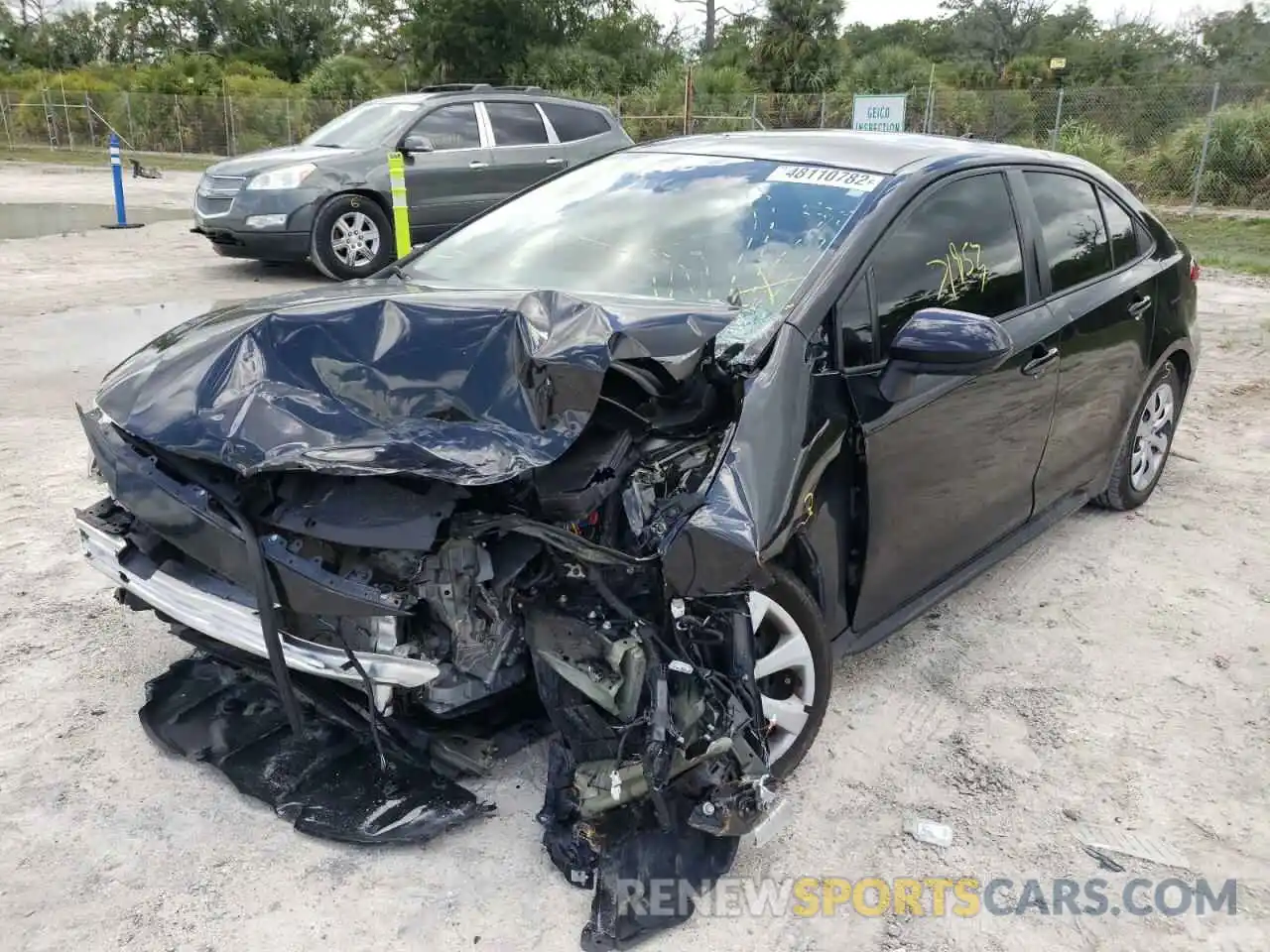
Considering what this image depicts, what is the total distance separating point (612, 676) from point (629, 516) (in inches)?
15.9

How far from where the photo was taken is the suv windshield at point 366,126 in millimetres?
9984

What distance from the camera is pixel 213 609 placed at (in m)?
2.49

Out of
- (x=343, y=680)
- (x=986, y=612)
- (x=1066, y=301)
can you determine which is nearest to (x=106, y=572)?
(x=343, y=680)

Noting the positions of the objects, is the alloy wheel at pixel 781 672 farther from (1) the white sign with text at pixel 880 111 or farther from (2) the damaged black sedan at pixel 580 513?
(1) the white sign with text at pixel 880 111

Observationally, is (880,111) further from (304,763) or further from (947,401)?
(304,763)

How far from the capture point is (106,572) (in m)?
2.76

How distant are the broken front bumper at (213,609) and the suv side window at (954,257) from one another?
1651 millimetres

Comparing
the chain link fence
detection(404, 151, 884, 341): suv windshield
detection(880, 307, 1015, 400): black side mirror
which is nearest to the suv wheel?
the chain link fence

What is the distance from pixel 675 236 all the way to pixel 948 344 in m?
1.04

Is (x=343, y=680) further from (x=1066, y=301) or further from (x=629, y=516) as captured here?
(x=1066, y=301)

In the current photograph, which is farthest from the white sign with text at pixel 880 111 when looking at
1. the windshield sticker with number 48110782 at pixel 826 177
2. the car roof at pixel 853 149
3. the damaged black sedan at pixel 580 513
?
the damaged black sedan at pixel 580 513

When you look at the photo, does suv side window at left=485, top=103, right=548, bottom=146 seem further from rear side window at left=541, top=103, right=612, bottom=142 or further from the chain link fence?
the chain link fence

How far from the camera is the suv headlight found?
371 inches

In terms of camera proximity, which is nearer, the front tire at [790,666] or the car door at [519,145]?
the front tire at [790,666]
